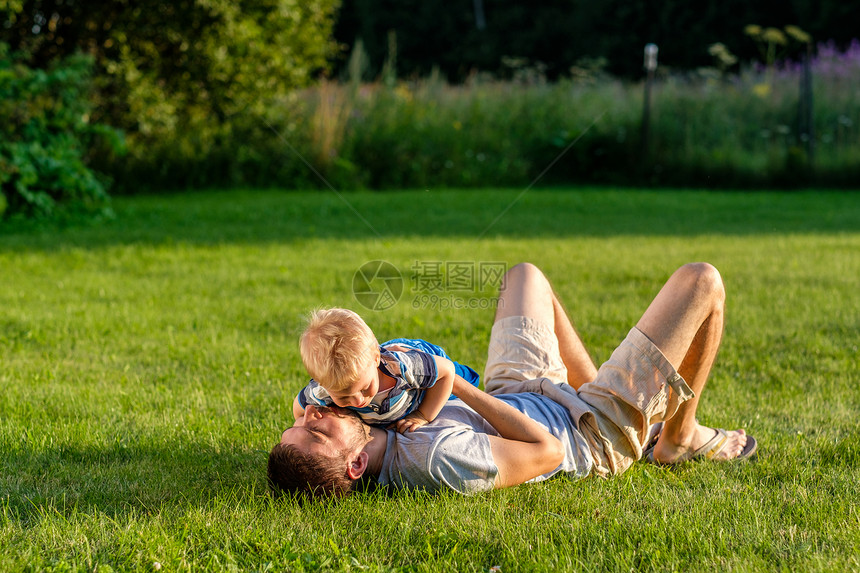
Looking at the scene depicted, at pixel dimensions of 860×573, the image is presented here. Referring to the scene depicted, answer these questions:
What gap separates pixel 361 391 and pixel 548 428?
732 millimetres

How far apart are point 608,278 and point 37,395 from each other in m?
4.33

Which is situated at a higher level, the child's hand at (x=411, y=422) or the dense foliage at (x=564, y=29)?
the dense foliage at (x=564, y=29)

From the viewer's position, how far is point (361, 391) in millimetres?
2469

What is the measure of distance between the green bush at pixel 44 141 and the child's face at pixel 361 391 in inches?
306

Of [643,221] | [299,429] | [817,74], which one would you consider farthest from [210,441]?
[817,74]

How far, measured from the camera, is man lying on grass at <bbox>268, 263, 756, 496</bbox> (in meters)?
2.56

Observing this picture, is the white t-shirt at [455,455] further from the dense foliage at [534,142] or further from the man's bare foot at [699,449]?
the dense foliage at [534,142]

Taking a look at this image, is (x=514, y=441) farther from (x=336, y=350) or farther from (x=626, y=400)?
(x=336, y=350)

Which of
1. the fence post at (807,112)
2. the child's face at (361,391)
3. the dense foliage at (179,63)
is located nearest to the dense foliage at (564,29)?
the fence post at (807,112)

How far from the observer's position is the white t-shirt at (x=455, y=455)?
8.39ft

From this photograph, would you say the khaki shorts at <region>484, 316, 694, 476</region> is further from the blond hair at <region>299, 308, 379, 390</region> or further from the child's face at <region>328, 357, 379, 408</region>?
the blond hair at <region>299, 308, 379, 390</region>

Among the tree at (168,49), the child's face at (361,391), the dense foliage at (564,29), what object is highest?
the dense foliage at (564,29)

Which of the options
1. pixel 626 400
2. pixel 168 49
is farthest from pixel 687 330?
pixel 168 49

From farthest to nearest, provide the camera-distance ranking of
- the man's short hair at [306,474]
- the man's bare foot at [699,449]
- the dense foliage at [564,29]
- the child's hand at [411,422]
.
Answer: the dense foliage at [564,29], the man's bare foot at [699,449], the child's hand at [411,422], the man's short hair at [306,474]
